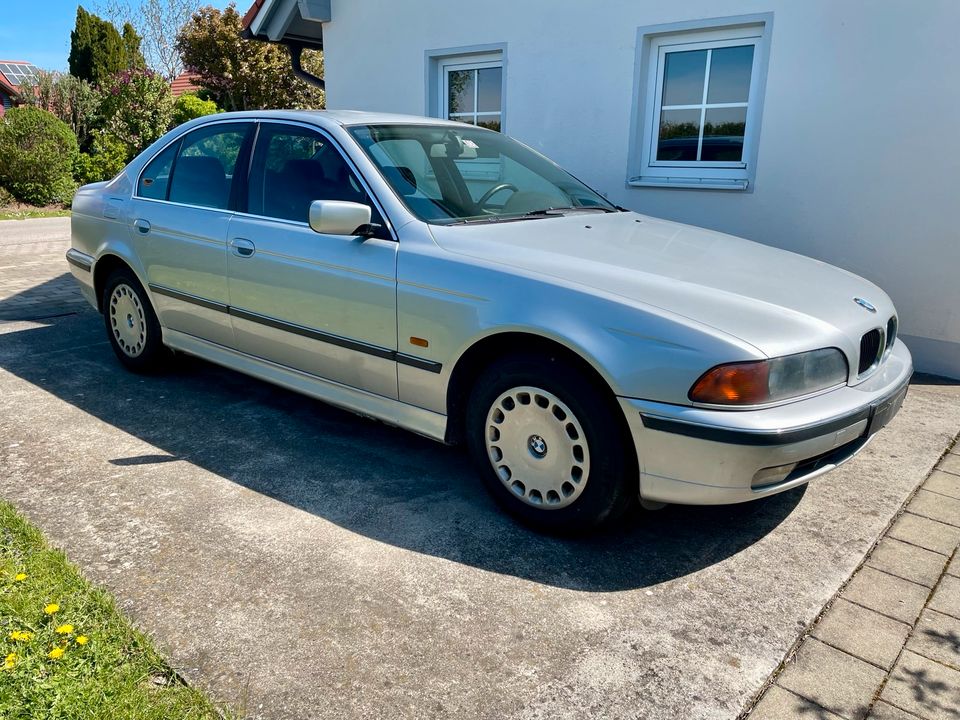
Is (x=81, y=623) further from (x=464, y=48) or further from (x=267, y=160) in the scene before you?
(x=464, y=48)

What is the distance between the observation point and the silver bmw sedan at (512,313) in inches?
112

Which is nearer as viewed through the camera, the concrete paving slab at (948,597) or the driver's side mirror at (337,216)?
the concrete paving slab at (948,597)

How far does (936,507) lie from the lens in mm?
3676

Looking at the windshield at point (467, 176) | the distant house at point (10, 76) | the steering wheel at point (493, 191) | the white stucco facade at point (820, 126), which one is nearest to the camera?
the windshield at point (467, 176)

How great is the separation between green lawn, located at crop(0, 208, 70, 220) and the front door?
12371mm

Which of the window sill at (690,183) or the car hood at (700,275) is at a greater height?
the window sill at (690,183)

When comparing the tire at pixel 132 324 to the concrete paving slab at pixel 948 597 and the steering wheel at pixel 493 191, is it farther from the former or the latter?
the concrete paving slab at pixel 948 597

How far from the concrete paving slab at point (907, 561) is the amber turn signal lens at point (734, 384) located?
1020 millimetres

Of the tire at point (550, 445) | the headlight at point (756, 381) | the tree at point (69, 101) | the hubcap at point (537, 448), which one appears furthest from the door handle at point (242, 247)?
the tree at point (69, 101)

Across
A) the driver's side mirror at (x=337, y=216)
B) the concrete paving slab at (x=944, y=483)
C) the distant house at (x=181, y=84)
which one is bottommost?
the concrete paving slab at (x=944, y=483)

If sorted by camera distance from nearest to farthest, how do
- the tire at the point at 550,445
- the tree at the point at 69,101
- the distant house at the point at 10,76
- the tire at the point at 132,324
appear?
1. the tire at the point at 550,445
2. the tire at the point at 132,324
3. the tree at the point at 69,101
4. the distant house at the point at 10,76

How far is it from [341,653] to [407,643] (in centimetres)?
22

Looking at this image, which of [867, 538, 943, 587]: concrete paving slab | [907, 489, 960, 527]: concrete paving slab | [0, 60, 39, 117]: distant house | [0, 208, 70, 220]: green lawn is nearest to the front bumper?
[867, 538, 943, 587]: concrete paving slab

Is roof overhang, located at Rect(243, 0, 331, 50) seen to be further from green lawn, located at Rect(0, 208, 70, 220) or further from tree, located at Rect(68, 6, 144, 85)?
tree, located at Rect(68, 6, 144, 85)
